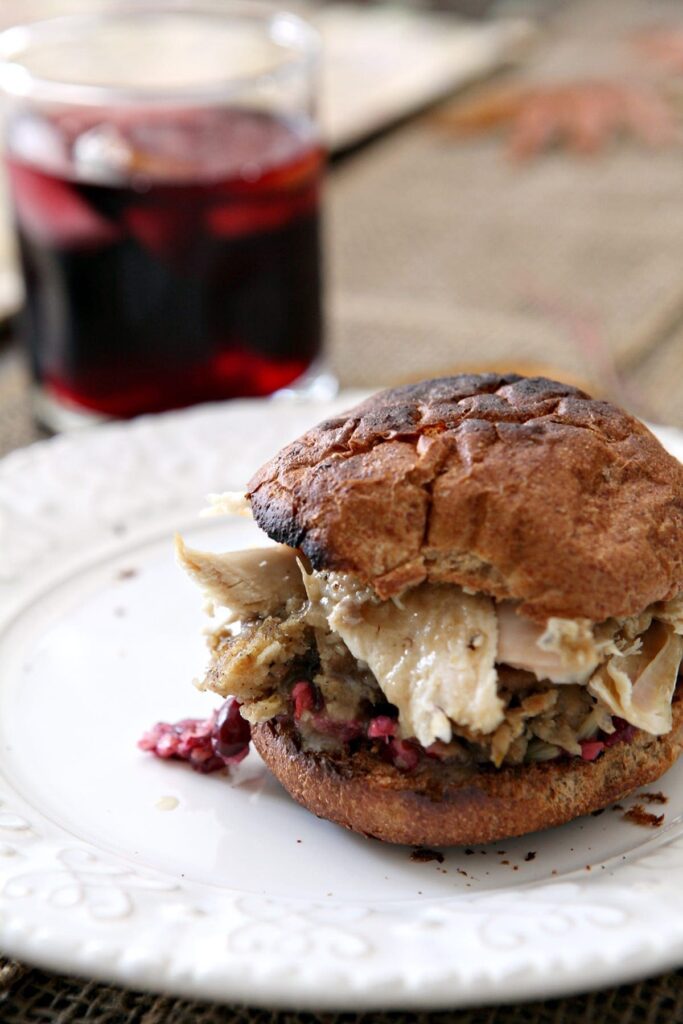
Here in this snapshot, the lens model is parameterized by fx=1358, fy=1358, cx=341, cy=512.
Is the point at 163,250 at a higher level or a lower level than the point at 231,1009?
higher

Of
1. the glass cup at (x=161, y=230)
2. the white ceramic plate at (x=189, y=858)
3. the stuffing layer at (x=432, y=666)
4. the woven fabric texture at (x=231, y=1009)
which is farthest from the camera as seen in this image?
the glass cup at (x=161, y=230)

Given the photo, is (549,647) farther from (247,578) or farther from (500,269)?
(500,269)

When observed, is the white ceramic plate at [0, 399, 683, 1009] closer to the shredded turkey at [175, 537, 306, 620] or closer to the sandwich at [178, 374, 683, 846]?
the sandwich at [178, 374, 683, 846]

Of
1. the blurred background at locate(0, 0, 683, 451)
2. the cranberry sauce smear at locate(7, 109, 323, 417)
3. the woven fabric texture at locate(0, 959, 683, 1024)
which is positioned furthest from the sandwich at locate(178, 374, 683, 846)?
the blurred background at locate(0, 0, 683, 451)

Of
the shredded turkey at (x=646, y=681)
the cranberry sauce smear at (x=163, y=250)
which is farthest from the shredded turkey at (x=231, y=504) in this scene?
the cranberry sauce smear at (x=163, y=250)

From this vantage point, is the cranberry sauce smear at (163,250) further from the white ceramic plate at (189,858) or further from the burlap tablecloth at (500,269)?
the white ceramic plate at (189,858)

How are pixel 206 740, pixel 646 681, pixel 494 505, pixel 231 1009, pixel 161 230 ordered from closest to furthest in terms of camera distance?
pixel 231 1009 < pixel 494 505 < pixel 646 681 < pixel 206 740 < pixel 161 230

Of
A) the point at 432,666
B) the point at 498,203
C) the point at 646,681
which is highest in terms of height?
the point at 432,666

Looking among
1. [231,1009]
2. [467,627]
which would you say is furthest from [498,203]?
[231,1009]
